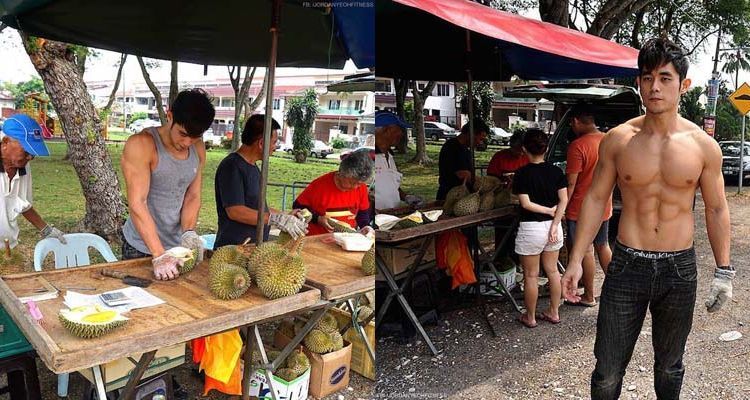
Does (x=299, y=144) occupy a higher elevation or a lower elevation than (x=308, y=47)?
lower

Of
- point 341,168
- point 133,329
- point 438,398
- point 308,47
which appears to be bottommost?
point 438,398

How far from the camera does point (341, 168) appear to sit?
3.52 metres

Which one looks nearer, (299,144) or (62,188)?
(62,188)

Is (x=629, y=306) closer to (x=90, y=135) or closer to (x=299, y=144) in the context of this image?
(x=90, y=135)

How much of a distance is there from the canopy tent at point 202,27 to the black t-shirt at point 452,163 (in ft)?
3.79

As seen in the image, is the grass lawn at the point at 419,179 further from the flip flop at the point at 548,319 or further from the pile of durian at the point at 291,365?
the pile of durian at the point at 291,365

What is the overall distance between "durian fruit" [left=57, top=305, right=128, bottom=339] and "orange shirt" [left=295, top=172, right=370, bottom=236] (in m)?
1.98

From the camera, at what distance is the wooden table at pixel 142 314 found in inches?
61.7

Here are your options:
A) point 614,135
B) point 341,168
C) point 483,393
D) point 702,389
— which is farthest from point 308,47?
point 702,389

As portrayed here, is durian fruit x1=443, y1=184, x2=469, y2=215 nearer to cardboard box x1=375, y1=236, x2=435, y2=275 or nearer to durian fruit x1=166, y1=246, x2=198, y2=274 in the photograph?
cardboard box x1=375, y1=236, x2=435, y2=275

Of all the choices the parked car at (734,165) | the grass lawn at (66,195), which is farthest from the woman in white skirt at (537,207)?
the parked car at (734,165)

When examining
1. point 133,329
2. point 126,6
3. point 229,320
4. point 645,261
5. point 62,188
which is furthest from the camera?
point 62,188

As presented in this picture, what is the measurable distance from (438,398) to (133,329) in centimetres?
186

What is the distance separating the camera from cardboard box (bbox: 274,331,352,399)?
3.09 meters
